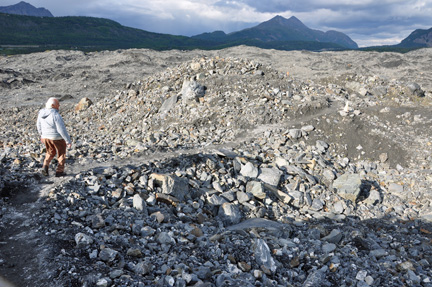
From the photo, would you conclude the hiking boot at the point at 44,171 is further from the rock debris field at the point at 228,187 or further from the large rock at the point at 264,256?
the large rock at the point at 264,256

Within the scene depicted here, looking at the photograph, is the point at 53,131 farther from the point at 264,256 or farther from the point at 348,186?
the point at 348,186

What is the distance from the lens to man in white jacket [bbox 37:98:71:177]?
299 inches

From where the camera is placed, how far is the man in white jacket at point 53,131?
759 cm

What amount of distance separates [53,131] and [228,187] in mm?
5972

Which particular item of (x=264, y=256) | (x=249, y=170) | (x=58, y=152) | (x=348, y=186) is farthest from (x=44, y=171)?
(x=348, y=186)

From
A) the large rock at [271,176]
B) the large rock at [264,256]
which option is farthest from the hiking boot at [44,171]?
the large rock at [271,176]

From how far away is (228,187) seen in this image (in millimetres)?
10000

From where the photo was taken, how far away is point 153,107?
662 inches

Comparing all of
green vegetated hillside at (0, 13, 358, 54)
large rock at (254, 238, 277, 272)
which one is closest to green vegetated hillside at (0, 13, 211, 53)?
green vegetated hillside at (0, 13, 358, 54)

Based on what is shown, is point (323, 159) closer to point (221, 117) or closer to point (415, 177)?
point (415, 177)

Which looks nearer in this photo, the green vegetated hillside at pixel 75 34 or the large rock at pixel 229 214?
the large rock at pixel 229 214

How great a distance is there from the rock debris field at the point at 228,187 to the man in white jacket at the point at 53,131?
568 mm

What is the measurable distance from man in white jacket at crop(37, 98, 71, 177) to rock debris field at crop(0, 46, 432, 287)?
1.86 feet

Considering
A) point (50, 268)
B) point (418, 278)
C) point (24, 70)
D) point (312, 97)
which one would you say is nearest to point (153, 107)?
point (312, 97)
